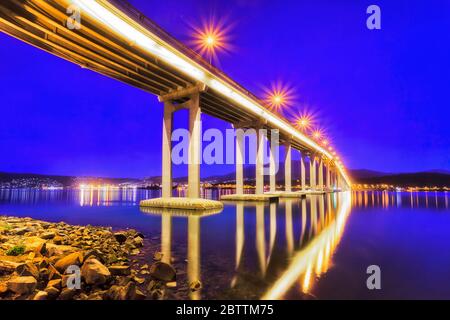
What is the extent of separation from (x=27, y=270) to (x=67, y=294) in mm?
1520

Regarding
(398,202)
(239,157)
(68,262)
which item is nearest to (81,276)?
(68,262)

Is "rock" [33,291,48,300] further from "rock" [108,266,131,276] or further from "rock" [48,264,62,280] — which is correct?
"rock" [108,266,131,276]

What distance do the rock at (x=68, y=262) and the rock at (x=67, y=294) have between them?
1291 millimetres

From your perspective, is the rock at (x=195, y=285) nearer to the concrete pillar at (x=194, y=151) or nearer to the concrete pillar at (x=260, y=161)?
the concrete pillar at (x=194, y=151)

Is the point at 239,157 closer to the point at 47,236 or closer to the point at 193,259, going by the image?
the point at 47,236

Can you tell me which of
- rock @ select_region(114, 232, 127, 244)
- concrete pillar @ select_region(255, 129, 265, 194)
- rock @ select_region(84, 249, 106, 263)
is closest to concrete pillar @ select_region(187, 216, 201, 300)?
rock @ select_region(84, 249, 106, 263)

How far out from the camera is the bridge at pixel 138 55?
1545 cm

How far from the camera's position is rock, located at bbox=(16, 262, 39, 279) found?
559 centimetres

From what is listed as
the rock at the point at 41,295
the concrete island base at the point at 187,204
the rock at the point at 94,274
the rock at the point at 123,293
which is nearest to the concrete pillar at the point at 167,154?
the concrete island base at the point at 187,204

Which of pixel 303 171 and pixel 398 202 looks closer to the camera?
pixel 398 202

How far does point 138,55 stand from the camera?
812 inches
